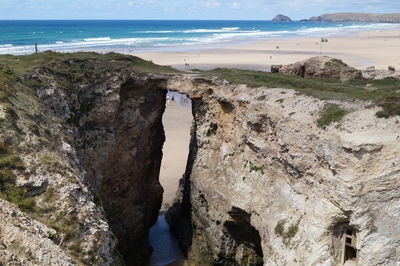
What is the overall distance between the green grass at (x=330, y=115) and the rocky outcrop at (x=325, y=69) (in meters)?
15.0

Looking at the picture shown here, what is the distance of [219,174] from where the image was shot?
877 inches

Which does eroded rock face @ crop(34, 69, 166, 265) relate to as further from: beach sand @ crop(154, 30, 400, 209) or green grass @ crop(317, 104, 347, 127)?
green grass @ crop(317, 104, 347, 127)

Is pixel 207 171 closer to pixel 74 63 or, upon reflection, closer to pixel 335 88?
pixel 335 88

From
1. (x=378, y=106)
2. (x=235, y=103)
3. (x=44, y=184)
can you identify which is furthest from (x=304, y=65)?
(x=44, y=184)

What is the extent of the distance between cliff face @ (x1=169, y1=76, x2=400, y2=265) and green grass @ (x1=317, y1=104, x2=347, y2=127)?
255 millimetres

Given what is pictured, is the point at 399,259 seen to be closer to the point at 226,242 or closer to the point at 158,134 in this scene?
the point at 226,242

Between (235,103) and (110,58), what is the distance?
9.63 m

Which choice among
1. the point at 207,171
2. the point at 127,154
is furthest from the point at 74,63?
the point at 207,171

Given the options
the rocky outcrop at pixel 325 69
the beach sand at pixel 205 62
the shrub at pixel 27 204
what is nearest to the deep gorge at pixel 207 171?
the shrub at pixel 27 204

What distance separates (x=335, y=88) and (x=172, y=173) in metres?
17.8

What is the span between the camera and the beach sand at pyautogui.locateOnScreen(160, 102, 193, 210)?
33816 mm

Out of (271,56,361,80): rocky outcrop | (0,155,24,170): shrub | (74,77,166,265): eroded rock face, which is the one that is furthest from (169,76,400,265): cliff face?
(271,56,361,80): rocky outcrop

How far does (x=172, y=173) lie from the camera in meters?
35.5

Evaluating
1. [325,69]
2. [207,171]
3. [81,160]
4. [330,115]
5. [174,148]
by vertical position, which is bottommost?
[174,148]
